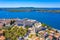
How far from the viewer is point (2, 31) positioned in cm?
793

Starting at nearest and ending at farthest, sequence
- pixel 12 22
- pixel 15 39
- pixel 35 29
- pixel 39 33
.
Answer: pixel 15 39, pixel 39 33, pixel 35 29, pixel 12 22

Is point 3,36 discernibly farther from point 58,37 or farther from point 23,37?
point 58,37

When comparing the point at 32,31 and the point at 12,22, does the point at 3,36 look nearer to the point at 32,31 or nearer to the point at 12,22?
the point at 32,31

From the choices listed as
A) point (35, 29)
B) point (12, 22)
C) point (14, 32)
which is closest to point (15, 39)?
point (14, 32)

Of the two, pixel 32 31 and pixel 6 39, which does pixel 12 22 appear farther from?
pixel 6 39

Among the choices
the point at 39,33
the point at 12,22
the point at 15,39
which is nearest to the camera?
the point at 15,39

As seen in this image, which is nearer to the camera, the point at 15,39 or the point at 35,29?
the point at 15,39

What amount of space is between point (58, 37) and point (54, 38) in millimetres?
186

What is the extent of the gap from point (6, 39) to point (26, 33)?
2.98ft

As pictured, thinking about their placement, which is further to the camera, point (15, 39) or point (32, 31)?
point (32, 31)

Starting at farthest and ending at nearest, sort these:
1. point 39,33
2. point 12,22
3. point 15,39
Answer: point 12,22, point 39,33, point 15,39

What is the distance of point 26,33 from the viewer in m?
7.94

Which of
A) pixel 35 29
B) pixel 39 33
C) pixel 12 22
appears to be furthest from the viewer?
pixel 12 22

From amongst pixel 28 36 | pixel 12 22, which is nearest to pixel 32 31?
pixel 28 36
